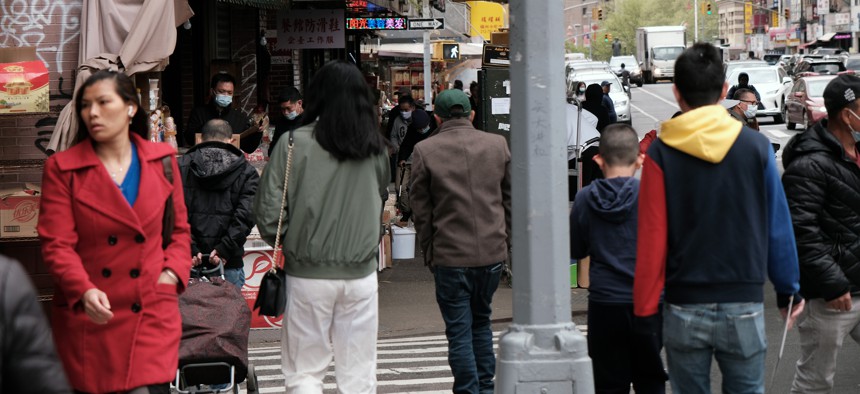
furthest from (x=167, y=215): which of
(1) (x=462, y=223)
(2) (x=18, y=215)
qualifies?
(2) (x=18, y=215)

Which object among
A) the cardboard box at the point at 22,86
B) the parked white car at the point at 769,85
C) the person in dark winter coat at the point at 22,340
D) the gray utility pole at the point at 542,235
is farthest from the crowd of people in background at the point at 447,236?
the parked white car at the point at 769,85

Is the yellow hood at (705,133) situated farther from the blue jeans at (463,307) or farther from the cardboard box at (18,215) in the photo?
the cardboard box at (18,215)

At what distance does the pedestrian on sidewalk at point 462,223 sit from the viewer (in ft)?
23.1

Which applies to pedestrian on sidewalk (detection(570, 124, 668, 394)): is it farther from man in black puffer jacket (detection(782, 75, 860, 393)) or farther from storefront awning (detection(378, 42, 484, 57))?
storefront awning (detection(378, 42, 484, 57))

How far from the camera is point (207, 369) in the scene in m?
6.51

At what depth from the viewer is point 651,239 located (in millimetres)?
4727

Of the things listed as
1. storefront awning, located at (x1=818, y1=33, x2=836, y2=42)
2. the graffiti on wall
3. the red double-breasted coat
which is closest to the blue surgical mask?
the graffiti on wall

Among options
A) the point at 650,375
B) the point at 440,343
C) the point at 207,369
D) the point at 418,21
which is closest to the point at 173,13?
the point at 440,343

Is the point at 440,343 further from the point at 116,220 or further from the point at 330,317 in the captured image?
the point at 116,220

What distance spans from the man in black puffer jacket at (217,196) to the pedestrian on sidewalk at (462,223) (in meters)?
1.11

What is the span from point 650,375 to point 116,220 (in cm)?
256

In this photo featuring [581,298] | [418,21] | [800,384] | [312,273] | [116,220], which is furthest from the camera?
[418,21]

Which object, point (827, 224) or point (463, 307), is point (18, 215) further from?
point (827, 224)

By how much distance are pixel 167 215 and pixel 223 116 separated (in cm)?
578
